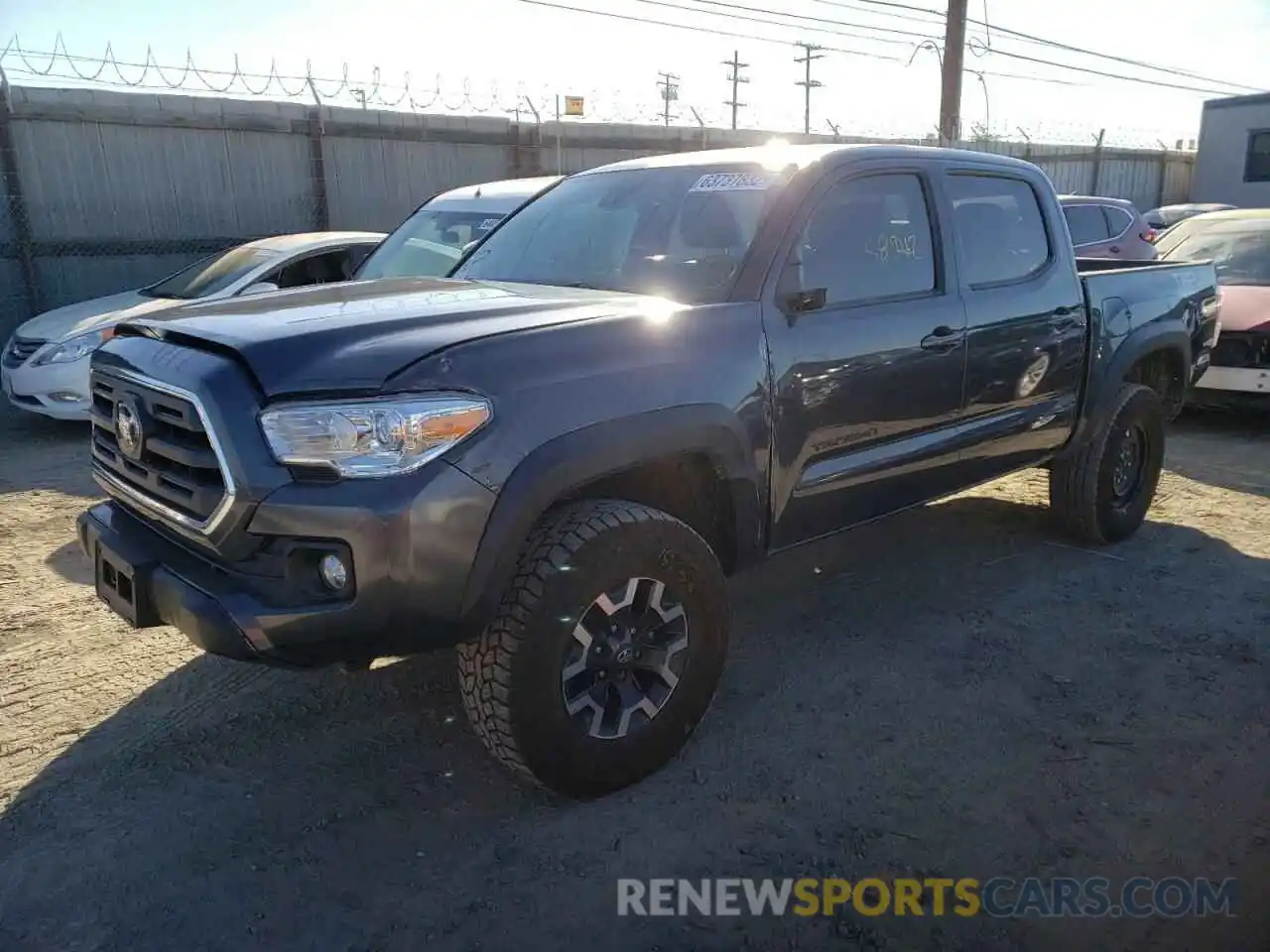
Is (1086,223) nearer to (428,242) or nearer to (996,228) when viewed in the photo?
(428,242)

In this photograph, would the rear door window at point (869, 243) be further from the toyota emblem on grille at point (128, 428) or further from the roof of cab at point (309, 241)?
the roof of cab at point (309, 241)

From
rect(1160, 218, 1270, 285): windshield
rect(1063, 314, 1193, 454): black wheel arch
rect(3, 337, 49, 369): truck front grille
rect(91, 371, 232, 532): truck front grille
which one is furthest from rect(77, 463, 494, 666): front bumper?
rect(1160, 218, 1270, 285): windshield

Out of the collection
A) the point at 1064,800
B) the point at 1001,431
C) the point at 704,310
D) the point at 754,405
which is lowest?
the point at 1064,800

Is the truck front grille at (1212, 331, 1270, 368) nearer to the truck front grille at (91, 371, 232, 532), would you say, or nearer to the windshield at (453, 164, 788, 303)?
the windshield at (453, 164, 788, 303)

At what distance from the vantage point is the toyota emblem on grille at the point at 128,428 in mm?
2838

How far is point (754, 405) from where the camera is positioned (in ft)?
10.2

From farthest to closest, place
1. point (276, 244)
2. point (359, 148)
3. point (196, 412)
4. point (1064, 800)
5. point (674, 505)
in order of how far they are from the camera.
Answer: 1. point (359, 148)
2. point (276, 244)
3. point (674, 505)
4. point (1064, 800)
5. point (196, 412)

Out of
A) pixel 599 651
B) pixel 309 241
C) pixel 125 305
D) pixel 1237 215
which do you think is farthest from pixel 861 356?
pixel 1237 215

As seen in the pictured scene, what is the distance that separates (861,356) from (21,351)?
7.39 m

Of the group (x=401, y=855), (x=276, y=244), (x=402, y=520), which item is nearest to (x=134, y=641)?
(x=401, y=855)

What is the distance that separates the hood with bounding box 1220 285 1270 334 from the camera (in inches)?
294

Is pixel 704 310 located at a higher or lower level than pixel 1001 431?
higher

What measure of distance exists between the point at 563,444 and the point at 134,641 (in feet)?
8.02

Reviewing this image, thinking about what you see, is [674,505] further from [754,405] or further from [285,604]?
[285,604]
